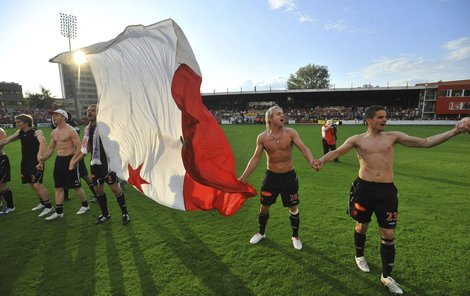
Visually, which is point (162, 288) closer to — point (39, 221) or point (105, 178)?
point (105, 178)

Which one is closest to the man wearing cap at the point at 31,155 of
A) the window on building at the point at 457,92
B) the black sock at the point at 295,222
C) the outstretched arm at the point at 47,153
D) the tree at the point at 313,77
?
the outstretched arm at the point at 47,153

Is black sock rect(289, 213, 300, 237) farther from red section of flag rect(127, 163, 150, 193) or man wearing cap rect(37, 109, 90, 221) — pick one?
man wearing cap rect(37, 109, 90, 221)

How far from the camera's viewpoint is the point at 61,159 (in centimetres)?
543

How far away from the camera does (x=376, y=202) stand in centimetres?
340

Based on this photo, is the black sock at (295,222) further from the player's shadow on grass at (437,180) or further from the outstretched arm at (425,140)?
the player's shadow on grass at (437,180)

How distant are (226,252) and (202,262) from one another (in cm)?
44

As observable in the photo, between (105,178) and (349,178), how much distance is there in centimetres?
726

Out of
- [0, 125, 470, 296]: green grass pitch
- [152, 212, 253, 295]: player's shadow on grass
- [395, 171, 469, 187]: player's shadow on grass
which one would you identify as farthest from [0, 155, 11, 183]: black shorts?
[395, 171, 469, 187]: player's shadow on grass

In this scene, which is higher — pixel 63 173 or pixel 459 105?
pixel 459 105

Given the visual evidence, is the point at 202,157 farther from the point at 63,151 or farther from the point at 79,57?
the point at 63,151

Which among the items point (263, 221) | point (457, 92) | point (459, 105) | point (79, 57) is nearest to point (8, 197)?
point (79, 57)

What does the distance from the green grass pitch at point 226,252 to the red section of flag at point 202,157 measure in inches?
32.2

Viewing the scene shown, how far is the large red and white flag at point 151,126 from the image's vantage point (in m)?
4.35

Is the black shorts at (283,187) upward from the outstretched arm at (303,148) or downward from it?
downward
